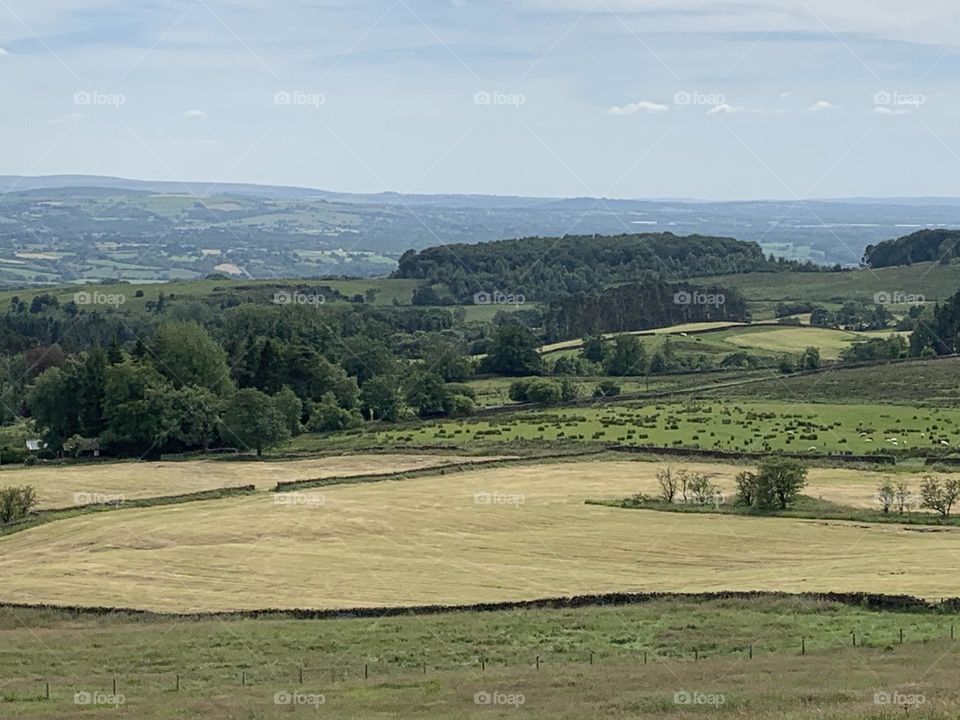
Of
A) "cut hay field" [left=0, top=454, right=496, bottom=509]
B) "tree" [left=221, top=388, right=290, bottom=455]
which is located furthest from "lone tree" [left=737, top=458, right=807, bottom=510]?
"tree" [left=221, top=388, right=290, bottom=455]

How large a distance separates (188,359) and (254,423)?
47.5 feet

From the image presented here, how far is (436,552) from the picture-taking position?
4588cm

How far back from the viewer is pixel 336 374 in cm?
9538

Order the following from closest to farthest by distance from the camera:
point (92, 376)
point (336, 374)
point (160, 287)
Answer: point (92, 376)
point (336, 374)
point (160, 287)

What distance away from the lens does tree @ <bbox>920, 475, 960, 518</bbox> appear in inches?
1981

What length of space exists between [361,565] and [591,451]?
2737cm

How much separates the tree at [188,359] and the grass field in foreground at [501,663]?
165 ft

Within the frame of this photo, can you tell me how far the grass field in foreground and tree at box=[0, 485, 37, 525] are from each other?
17821mm

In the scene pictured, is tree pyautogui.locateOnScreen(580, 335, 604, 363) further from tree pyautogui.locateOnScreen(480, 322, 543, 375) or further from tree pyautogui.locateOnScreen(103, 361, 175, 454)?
tree pyautogui.locateOnScreen(103, 361, 175, 454)

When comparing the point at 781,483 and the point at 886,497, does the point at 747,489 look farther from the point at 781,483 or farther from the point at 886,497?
the point at 886,497

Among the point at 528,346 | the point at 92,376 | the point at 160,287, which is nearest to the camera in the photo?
the point at 92,376

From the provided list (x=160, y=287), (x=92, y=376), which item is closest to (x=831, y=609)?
(x=92, y=376)

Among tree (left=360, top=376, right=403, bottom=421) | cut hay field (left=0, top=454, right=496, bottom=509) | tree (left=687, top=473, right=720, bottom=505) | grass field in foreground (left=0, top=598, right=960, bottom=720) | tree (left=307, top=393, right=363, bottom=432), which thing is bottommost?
grass field in foreground (left=0, top=598, right=960, bottom=720)

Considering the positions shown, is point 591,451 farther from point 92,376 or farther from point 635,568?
point 92,376
